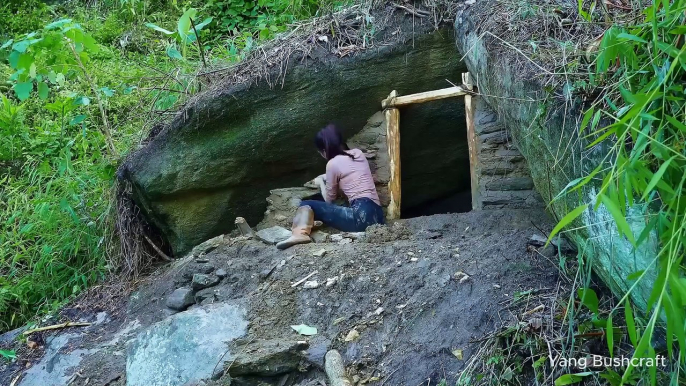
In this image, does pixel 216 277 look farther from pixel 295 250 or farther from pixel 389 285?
pixel 389 285

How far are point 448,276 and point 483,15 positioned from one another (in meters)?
2.12

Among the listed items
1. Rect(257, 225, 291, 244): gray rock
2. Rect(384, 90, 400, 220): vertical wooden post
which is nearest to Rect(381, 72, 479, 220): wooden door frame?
Rect(384, 90, 400, 220): vertical wooden post

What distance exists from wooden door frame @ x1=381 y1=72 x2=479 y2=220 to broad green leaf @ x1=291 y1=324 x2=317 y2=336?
2241 mm

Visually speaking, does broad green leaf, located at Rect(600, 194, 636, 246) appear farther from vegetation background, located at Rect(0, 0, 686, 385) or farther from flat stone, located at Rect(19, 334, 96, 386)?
flat stone, located at Rect(19, 334, 96, 386)

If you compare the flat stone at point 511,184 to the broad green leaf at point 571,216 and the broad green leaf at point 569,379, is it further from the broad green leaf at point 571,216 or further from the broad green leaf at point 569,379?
the broad green leaf at point 571,216

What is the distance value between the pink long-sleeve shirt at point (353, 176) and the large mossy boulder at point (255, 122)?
0.43m

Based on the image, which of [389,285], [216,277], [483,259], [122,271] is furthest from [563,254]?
[122,271]

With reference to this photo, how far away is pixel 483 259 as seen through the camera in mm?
4297

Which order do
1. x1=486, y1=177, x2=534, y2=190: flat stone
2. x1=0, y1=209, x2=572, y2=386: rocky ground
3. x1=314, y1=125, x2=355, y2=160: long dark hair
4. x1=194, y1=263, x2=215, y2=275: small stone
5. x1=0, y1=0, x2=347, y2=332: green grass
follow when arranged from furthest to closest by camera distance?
x1=0, y1=0, x2=347, y2=332: green grass < x1=314, y1=125, x2=355, y2=160: long dark hair < x1=486, y1=177, x2=534, y2=190: flat stone < x1=194, y1=263, x2=215, y2=275: small stone < x1=0, y1=209, x2=572, y2=386: rocky ground

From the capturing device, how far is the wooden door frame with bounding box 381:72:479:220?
19.7 ft

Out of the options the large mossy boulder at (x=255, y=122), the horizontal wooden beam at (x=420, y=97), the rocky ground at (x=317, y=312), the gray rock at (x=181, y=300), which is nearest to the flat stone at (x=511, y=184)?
the rocky ground at (x=317, y=312)

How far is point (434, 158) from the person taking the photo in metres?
6.91

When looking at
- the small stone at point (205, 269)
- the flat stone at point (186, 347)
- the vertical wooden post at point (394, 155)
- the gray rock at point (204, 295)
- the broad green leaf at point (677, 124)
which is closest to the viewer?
the broad green leaf at point (677, 124)

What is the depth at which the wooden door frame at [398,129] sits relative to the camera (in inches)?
237
